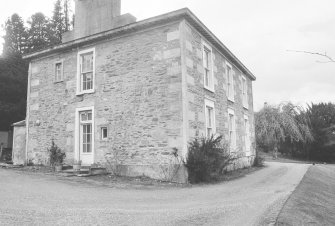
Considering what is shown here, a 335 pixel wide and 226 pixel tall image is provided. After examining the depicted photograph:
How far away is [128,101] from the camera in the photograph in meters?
13.3

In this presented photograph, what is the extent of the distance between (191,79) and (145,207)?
6437 mm

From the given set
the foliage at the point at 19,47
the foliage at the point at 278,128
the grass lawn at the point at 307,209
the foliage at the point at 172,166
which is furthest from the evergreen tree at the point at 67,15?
the grass lawn at the point at 307,209

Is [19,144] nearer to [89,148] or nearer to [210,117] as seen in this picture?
[89,148]

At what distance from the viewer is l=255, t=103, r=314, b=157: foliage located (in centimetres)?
3142

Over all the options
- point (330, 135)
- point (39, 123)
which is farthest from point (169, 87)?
point (330, 135)

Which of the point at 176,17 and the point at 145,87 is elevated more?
the point at 176,17

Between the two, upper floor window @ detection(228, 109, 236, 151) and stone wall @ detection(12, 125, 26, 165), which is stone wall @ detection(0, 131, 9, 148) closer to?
stone wall @ detection(12, 125, 26, 165)

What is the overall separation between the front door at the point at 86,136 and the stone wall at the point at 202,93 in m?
4.84

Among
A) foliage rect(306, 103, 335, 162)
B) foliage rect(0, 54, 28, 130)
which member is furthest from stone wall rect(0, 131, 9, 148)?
foliage rect(306, 103, 335, 162)

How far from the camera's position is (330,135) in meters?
33.3

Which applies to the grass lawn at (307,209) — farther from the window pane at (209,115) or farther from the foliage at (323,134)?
the foliage at (323,134)

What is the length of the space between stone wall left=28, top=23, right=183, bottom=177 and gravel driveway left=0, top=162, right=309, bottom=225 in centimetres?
249

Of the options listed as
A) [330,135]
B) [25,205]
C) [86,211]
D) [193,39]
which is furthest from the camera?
[330,135]

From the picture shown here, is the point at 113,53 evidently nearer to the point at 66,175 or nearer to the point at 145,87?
the point at 145,87
